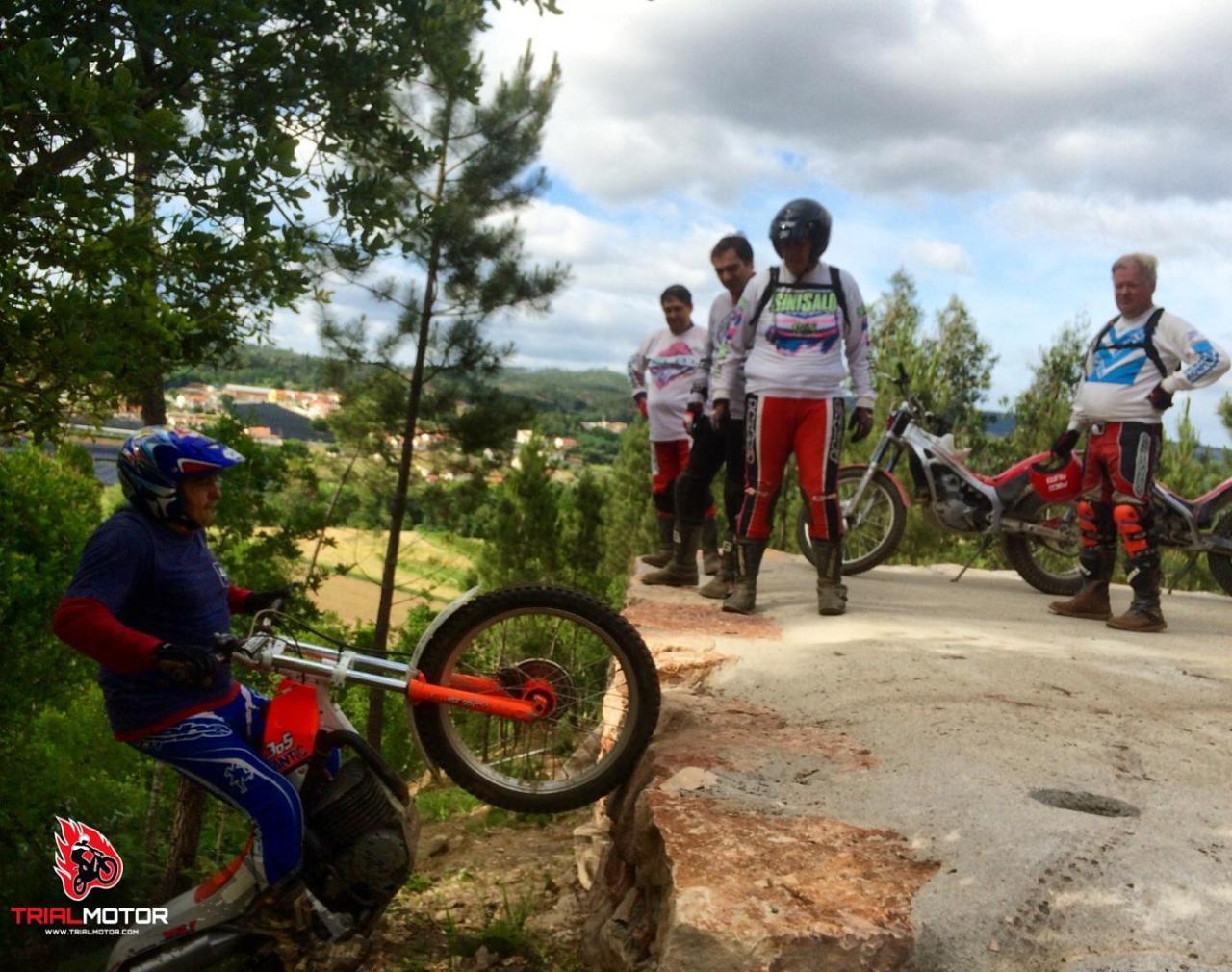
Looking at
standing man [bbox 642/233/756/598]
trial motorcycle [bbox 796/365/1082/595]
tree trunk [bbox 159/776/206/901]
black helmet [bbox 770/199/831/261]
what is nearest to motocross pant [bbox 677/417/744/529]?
standing man [bbox 642/233/756/598]

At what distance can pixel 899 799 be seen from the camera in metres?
3.22

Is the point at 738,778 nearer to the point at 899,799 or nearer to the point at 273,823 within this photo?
the point at 899,799

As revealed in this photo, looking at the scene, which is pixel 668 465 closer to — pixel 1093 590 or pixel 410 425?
pixel 1093 590

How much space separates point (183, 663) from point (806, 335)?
12.0ft

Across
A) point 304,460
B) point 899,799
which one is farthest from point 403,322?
point 899,799

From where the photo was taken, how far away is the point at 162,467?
10.2ft

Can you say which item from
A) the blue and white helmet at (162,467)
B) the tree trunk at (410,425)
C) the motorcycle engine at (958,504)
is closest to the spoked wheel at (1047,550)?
the motorcycle engine at (958,504)

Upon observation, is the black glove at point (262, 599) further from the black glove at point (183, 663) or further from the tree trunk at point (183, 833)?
the tree trunk at point (183, 833)

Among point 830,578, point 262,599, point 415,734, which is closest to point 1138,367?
point 830,578

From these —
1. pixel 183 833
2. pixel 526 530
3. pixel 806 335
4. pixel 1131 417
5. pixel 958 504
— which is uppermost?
pixel 806 335

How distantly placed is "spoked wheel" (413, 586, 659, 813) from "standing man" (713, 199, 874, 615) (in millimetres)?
1996

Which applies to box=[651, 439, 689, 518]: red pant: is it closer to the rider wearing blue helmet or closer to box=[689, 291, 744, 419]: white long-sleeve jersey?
box=[689, 291, 744, 419]: white long-sleeve jersey

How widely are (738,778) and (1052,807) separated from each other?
0.94 m

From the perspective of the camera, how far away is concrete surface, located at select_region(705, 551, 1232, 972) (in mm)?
2533
